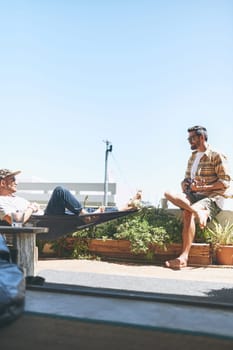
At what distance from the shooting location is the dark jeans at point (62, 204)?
363 centimetres

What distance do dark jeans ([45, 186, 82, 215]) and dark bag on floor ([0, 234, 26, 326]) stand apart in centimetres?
267

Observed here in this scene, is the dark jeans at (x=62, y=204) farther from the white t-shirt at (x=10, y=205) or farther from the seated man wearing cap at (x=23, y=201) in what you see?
the white t-shirt at (x=10, y=205)

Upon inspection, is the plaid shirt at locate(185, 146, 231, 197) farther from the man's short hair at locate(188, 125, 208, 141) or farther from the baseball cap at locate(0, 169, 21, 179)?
the baseball cap at locate(0, 169, 21, 179)

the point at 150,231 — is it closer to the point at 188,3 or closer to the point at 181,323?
the point at 188,3

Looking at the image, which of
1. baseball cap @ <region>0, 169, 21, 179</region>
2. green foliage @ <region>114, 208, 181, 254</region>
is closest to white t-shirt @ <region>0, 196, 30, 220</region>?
baseball cap @ <region>0, 169, 21, 179</region>

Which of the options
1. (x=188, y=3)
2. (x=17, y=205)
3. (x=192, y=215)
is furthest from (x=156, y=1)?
(x=17, y=205)

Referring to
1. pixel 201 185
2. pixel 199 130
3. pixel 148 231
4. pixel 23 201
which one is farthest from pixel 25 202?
pixel 199 130

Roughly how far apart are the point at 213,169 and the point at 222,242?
72 cm

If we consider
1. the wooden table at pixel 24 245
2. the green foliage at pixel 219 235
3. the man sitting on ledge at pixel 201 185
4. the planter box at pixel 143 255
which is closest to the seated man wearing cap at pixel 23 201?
the planter box at pixel 143 255

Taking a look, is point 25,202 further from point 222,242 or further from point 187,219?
point 222,242

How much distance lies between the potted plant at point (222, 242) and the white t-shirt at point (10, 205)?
1.79m

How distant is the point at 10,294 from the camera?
2.85 feet

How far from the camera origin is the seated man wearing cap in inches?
136

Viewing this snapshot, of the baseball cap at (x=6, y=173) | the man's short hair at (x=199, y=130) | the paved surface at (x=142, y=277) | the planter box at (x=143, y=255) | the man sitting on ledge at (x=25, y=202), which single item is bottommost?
the paved surface at (x=142, y=277)
